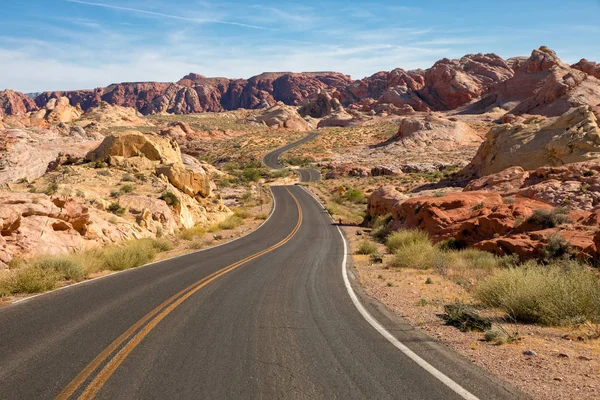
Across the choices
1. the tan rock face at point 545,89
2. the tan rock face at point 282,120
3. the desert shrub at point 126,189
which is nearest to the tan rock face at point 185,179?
the desert shrub at point 126,189

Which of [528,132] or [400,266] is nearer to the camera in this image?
[400,266]

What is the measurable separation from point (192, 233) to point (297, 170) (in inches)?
2059

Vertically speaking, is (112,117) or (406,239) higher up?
(112,117)

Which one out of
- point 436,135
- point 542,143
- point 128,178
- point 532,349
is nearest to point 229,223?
point 128,178

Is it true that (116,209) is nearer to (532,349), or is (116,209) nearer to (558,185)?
(532,349)

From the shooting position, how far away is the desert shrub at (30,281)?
880 centimetres

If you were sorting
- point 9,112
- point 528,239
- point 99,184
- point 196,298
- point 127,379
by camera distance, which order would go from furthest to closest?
point 9,112 < point 99,184 < point 528,239 < point 196,298 < point 127,379

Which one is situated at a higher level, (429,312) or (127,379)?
(127,379)

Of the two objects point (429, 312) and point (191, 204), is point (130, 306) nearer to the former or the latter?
point (429, 312)

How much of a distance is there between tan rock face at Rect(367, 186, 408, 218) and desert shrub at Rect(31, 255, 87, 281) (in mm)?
20452

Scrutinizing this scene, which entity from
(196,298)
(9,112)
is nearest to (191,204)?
(196,298)

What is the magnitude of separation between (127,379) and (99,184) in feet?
71.9

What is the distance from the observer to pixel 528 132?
120 feet

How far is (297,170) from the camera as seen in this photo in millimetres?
73562
